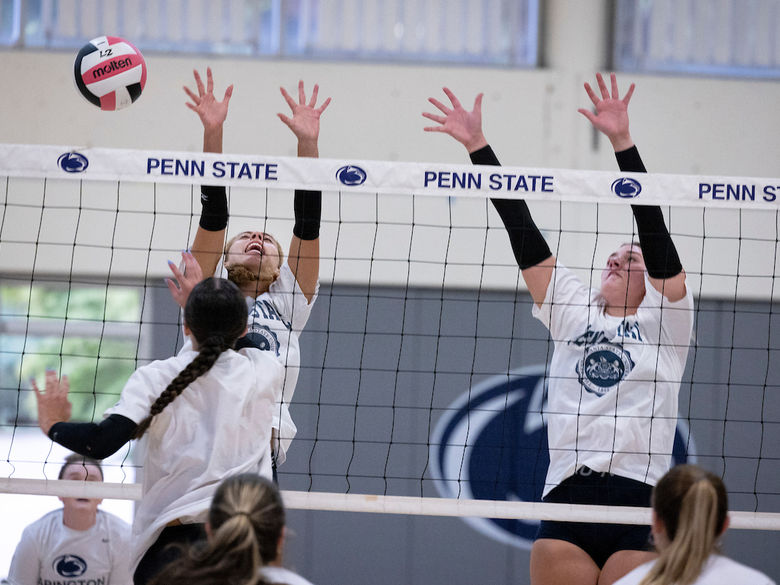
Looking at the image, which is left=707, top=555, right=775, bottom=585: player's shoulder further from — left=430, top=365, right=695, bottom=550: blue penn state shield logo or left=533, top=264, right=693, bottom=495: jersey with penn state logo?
left=430, top=365, right=695, bottom=550: blue penn state shield logo

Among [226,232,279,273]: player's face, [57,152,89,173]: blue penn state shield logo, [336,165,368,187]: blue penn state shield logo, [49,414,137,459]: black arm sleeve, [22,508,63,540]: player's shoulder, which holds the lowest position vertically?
[22,508,63,540]: player's shoulder

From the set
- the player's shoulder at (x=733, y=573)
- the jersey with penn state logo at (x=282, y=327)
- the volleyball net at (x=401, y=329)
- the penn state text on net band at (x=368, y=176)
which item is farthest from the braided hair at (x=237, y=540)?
the volleyball net at (x=401, y=329)

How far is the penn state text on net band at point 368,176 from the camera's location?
3.83 meters

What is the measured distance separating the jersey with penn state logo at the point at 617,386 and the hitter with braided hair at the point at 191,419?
54.6 inches

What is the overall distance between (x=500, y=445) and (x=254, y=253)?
3.50 metres

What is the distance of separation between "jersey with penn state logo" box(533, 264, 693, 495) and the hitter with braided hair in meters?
1.39

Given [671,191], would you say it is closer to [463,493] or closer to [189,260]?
[189,260]

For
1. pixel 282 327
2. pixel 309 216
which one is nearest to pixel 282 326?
pixel 282 327

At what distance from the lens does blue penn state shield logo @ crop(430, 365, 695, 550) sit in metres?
6.84

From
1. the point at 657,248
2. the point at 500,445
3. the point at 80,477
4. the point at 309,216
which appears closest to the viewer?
the point at 657,248

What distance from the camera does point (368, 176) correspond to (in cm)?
387

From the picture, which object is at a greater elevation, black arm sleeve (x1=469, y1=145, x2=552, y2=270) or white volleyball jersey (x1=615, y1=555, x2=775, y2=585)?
black arm sleeve (x1=469, y1=145, x2=552, y2=270)

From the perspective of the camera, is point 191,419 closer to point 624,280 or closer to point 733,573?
point 733,573

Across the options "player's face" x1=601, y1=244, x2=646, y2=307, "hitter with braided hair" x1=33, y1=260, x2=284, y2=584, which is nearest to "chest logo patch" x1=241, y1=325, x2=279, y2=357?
"hitter with braided hair" x1=33, y1=260, x2=284, y2=584
